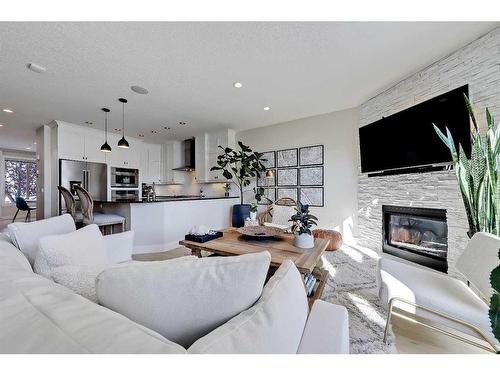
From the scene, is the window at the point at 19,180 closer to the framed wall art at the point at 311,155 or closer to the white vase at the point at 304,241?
the framed wall art at the point at 311,155

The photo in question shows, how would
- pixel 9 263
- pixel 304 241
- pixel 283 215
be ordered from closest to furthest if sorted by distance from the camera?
pixel 9 263 < pixel 304 241 < pixel 283 215

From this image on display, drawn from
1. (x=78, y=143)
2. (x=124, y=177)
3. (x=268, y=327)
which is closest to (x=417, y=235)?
(x=268, y=327)

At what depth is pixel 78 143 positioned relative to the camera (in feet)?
14.7

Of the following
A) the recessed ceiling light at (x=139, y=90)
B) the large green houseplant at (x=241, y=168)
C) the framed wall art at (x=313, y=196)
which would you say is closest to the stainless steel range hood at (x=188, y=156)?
the large green houseplant at (x=241, y=168)

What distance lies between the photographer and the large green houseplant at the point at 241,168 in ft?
15.0

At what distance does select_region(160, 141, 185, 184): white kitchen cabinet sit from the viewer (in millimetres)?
6048

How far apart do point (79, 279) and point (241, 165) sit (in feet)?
14.1

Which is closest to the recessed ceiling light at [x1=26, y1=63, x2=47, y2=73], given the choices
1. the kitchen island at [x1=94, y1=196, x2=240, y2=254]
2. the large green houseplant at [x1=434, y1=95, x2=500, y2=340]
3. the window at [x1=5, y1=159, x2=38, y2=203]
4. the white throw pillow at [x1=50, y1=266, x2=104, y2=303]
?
the kitchen island at [x1=94, y1=196, x2=240, y2=254]

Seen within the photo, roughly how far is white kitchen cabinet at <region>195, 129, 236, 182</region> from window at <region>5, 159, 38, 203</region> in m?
6.99

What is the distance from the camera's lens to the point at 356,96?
3.31m

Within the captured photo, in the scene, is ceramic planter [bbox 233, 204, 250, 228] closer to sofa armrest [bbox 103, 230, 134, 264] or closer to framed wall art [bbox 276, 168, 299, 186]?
framed wall art [bbox 276, 168, 299, 186]

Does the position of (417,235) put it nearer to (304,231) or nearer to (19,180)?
(304,231)
